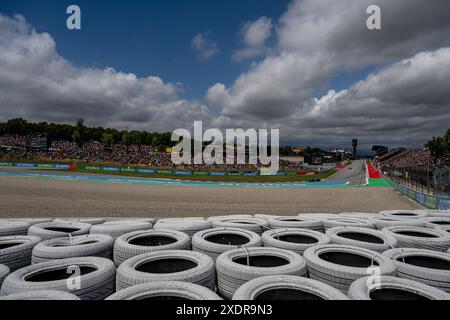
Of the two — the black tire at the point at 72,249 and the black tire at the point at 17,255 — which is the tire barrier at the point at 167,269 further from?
the black tire at the point at 17,255

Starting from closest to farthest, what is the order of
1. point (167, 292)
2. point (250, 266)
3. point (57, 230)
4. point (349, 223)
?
point (167, 292) < point (250, 266) < point (57, 230) < point (349, 223)

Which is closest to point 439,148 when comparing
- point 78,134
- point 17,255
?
point 17,255

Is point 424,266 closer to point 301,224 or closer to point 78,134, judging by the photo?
point 301,224

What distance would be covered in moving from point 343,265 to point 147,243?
359 cm

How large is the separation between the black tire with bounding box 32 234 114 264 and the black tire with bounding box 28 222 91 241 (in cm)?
63

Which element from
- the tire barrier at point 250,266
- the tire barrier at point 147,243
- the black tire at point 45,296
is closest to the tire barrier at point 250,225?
the tire barrier at point 147,243

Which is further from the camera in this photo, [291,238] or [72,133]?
[72,133]

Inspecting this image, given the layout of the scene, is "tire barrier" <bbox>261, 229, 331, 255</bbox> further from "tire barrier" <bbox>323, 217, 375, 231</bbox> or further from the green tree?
the green tree

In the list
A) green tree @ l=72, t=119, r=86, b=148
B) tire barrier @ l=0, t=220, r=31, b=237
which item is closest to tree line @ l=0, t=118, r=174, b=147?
green tree @ l=72, t=119, r=86, b=148

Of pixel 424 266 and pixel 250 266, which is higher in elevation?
pixel 250 266

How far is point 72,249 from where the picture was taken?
3.96m

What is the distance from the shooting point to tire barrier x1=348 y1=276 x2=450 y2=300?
8.75 feet
